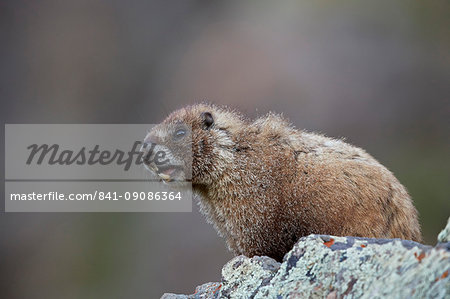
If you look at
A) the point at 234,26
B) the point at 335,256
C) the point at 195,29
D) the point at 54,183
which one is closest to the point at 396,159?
the point at 234,26

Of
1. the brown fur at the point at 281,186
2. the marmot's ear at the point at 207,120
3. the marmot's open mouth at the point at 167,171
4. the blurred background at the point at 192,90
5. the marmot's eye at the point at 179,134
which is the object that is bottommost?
the brown fur at the point at 281,186

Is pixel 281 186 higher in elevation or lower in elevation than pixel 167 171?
lower

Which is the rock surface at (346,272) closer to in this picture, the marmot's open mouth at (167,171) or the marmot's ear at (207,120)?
the marmot's open mouth at (167,171)

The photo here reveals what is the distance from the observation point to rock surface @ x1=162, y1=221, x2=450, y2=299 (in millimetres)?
3707

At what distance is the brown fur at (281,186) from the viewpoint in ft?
21.7

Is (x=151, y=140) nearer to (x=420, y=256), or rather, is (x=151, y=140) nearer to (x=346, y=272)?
(x=346, y=272)

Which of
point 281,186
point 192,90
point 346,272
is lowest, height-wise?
point 346,272

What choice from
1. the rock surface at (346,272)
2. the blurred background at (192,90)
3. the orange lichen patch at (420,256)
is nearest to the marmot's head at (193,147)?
the rock surface at (346,272)

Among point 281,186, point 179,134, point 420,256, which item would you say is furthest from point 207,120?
point 420,256

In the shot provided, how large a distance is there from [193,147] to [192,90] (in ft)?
35.7

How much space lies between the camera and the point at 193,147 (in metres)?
7.42

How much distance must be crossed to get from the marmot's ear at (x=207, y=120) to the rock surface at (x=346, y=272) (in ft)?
7.86

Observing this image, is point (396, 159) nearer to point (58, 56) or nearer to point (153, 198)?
point (153, 198)

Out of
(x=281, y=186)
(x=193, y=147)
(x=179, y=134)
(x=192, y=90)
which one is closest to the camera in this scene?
(x=281, y=186)
